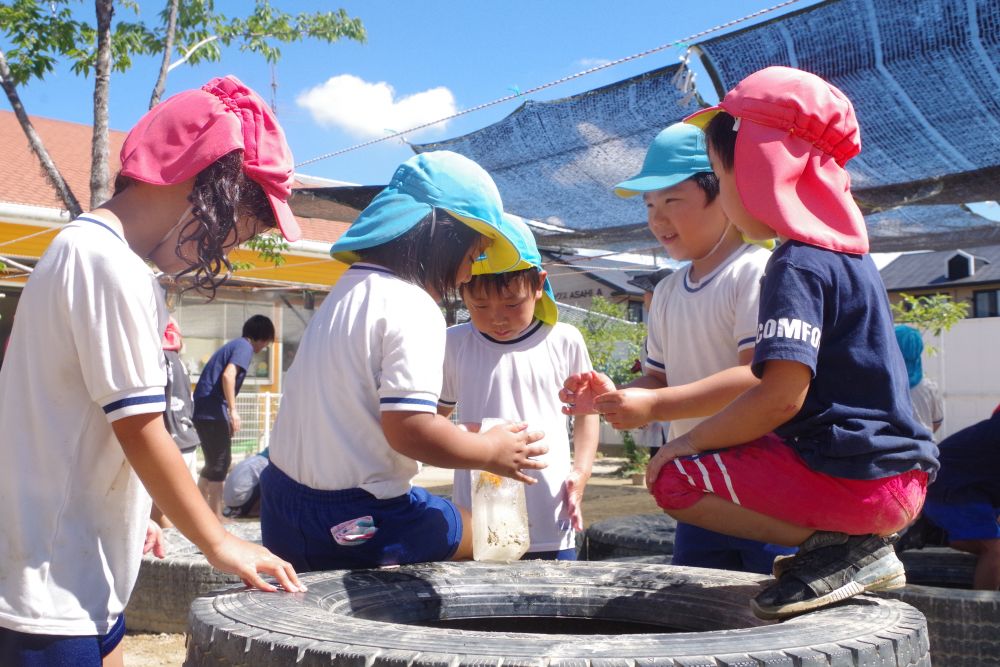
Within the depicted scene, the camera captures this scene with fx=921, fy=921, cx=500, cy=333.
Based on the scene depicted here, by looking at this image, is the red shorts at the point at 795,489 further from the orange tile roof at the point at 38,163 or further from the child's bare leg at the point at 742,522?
the orange tile roof at the point at 38,163

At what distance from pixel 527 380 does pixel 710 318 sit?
2.34ft

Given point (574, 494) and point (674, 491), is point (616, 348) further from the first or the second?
point (674, 491)

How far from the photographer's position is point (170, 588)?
11.4 feet

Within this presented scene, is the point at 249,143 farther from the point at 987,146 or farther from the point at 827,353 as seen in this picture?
the point at 987,146

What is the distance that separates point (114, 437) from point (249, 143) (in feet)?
1.90

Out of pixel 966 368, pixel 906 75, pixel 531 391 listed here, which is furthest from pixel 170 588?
pixel 966 368

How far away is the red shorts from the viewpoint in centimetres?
154

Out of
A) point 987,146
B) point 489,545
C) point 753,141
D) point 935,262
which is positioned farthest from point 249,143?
point 935,262

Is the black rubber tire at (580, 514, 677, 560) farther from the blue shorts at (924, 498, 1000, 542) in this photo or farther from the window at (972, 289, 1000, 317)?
the window at (972, 289, 1000, 317)

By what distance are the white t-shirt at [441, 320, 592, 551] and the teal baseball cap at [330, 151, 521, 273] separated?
0.82 metres

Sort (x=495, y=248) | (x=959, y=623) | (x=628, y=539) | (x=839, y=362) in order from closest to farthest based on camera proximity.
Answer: (x=839, y=362), (x=959, y=623), (x=495, y=248), (x=628, y=539)

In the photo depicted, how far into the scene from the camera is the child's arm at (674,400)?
200 centimetres

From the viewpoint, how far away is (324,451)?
1830 mm

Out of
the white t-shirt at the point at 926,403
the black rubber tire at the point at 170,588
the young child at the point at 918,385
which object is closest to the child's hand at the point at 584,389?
the black rubber tire at the point at 170,588
